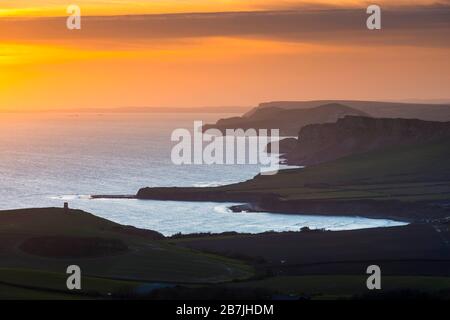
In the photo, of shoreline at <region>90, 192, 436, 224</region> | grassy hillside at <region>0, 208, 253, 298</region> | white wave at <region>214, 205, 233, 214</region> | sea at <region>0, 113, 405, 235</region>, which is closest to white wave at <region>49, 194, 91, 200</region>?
sea at <region>0, 113, 405, 235</region>

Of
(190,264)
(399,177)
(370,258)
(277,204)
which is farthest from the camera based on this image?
(399,177)

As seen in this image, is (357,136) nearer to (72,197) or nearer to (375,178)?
(375,178)

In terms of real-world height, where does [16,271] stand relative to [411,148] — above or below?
below

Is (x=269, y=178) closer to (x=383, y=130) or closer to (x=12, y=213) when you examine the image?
(x=383, y=130)

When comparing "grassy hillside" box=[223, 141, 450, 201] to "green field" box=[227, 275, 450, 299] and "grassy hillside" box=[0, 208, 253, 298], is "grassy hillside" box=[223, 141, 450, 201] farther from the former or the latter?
"green field" box=[227, 275, 450, 299]

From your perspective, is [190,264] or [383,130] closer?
[190,264]

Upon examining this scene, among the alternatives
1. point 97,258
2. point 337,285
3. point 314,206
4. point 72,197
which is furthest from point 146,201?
point 337,285
